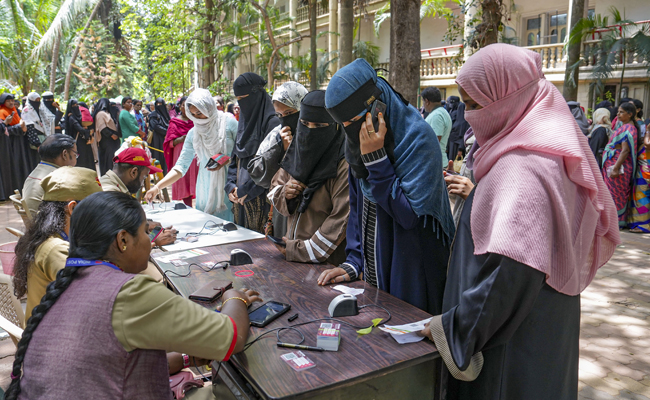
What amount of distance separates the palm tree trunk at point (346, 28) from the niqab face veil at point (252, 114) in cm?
501

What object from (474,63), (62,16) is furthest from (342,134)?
(62,16)

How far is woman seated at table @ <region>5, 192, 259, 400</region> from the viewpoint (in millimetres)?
1301

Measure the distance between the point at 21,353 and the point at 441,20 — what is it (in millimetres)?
18694

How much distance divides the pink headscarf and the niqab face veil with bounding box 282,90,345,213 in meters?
1.00

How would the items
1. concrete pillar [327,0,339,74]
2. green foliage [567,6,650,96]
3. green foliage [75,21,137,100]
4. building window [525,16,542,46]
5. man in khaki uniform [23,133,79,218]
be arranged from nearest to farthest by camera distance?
man in khaki uniform [23,133,79,218] < green foliage [567,6,650,96] < building window [525,16,542,46] < concrete pillar [327,0,339,74] < green foliage [75,21,137,100]

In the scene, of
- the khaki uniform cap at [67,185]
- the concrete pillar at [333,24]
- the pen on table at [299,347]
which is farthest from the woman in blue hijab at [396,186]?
the concrete pillar at [333,24]

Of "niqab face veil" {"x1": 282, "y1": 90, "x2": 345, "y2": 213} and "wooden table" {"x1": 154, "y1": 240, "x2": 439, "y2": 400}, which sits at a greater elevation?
"niqab face veil" {"x1": 282, "y1": 90, "x2": 345, "y2": 213}

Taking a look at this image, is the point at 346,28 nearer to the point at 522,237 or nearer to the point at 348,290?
the point at 348,290

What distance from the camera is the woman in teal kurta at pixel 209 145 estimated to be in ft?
13.4

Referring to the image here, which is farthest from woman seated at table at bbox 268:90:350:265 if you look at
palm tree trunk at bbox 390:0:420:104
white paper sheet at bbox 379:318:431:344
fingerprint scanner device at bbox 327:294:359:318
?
palm tree trunk at bbox 390:0:420:104

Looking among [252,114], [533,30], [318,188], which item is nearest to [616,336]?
[318,188]

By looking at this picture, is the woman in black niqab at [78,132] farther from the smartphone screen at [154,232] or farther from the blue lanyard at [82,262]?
the blue lanyard at [82,262]

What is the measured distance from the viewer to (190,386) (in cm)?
196

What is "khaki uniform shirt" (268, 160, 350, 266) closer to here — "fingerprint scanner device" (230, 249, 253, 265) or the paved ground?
"fingerprint scanner device" (230, 249, 253, 265)
